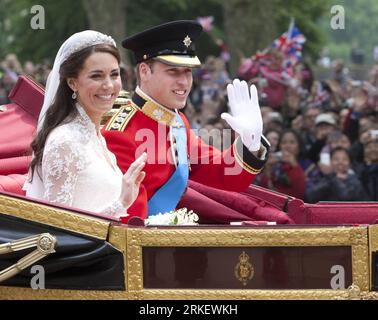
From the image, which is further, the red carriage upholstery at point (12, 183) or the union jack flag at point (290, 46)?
the union jack flag at point (290, 46)

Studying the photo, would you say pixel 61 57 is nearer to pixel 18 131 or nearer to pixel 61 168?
pixel 61 168

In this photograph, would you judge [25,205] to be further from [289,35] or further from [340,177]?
[289,35]

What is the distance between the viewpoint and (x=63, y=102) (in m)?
4.96

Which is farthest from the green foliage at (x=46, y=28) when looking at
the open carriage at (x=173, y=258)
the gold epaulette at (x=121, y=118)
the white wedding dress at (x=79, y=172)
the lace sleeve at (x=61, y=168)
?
the open carriage at (x=173, y=258)

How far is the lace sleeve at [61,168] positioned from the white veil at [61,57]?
18cm

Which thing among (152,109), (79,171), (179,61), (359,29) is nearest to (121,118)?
(152,109)

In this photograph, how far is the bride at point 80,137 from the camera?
4.78 m

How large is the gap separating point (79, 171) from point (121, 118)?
725 millimetres

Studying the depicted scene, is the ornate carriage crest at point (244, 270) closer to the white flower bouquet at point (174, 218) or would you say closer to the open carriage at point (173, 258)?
the open carriage at point (173, 258)
